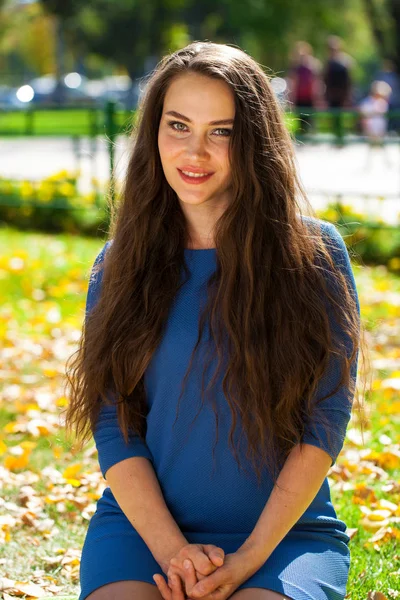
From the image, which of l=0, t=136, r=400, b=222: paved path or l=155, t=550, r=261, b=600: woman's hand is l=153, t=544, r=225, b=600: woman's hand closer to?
l=155, t=550, r=261, b=600: woman's hand

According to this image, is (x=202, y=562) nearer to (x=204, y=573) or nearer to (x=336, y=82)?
(x=204, y=573)

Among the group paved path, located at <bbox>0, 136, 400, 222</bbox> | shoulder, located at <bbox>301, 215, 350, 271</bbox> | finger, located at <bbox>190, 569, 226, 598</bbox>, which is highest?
shoulder, located at <bbox>301, 215, 350, 271</bbox>

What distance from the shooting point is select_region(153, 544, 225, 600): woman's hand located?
2199 mm

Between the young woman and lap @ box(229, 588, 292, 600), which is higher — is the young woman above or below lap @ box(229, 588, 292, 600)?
above

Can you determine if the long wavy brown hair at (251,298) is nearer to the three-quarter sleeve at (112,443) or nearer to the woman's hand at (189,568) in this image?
the three-quarter sleeve at (112,443)

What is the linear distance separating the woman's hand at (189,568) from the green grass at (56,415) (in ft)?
2.34

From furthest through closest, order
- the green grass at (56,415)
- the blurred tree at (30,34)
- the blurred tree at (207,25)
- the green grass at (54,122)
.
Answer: the blurred tree at (30,34) → the blurred tree at (207,25) → the green grass at (54,122) → the green grass at (56,415)

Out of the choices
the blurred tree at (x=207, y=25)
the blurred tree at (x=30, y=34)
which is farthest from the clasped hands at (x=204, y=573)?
the blurred tree at (x=30, y=34)

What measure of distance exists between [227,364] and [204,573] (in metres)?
0.51

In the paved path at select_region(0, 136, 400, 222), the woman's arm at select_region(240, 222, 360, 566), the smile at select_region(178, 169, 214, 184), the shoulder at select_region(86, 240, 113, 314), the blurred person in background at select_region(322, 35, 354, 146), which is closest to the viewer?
the woman's arm at select_region(240, 222, 360, 566)

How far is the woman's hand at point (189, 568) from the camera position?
220cm

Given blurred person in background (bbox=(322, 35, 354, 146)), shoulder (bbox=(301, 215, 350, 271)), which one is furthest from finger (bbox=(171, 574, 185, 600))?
blurred person in background (bbox=(322, 35, 354, 146))

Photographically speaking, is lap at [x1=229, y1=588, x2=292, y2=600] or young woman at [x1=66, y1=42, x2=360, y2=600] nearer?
lap at [x1=229, y1=588, x2=292, y2=600]

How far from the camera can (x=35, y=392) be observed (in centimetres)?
523
